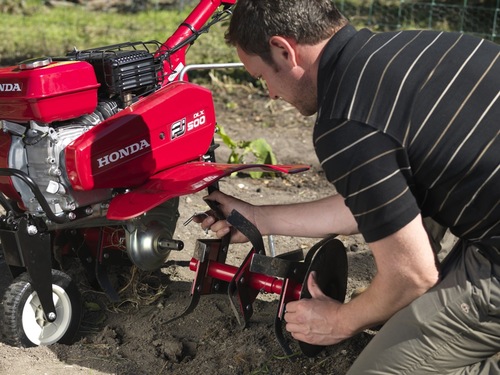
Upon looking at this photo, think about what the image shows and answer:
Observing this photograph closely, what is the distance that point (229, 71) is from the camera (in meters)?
6.42

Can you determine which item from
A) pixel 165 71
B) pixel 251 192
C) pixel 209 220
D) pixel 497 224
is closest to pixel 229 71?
pixel 251 192

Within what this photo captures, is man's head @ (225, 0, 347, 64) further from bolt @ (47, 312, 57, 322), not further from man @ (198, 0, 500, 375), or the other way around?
bolt @ (47, 312, 57, 322)

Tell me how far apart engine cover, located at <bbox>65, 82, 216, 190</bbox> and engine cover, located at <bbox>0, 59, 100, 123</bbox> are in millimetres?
111

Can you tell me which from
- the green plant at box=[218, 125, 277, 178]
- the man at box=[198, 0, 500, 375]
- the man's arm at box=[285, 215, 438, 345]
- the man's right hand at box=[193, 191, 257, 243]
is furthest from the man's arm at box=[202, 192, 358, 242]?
the green plant at box=[218, 125, 277, 178]

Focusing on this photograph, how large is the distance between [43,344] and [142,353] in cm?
35

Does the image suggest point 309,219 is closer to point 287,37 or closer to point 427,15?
point 287,37

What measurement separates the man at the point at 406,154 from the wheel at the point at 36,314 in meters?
1.13

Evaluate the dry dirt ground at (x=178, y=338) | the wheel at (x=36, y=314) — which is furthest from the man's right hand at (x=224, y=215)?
the wheel at (x=36, y=314)

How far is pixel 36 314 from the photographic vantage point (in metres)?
2.90

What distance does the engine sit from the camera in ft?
8.85

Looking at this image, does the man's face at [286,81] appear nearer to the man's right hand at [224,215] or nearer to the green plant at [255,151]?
the man's right hand at [224,215]

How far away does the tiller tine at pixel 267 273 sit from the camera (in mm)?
2654

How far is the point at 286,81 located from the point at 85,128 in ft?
3.11

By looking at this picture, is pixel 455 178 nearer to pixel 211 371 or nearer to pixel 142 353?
pixel 211 371
